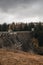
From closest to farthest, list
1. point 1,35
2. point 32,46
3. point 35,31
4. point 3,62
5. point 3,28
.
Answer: point 3,62 → point 1,35 → point 32,46 → point 35,31 → point 3,28

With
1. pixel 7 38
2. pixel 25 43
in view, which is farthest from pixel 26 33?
pixel 7 38

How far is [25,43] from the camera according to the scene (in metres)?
49.5

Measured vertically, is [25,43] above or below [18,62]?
below

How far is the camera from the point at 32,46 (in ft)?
159

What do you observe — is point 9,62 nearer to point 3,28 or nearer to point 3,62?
point 3,62

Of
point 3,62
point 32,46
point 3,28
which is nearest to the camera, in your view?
point 3,62

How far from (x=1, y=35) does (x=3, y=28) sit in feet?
61.0

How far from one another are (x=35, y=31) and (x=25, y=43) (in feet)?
15.0

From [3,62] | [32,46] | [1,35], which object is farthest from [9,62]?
[32,46]

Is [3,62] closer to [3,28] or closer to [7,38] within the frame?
[7,38]

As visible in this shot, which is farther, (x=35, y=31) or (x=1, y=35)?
(x=35, y=31)

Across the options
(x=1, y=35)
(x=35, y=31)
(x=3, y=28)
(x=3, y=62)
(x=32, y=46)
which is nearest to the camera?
(x=3, y=62)

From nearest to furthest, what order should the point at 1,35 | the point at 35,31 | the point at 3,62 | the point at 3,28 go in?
the point at 3,62 < the point at 1,35 < the point at 35,31 < the point at 3,28

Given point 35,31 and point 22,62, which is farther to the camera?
point 35,31
